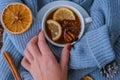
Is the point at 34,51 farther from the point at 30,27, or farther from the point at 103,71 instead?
the point at 103,71

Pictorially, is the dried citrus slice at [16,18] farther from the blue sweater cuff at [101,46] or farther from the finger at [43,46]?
the blue sweater cuff at [101,46]

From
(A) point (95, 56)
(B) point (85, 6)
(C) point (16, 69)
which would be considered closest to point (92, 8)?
(B) point (85, 6)

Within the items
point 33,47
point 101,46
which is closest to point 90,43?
point 101,46

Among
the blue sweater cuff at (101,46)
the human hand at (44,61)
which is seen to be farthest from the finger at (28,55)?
the blue sweater cuff at (101,46)

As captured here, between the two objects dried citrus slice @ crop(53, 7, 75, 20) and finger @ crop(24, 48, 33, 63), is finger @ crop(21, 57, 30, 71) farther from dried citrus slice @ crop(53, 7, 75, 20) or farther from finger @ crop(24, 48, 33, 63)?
dried citrus slice @ crop(53, 7, 75, 20)

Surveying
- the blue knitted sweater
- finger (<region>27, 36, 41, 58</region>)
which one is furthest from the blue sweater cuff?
finger (<region>27, 36, 41, 58</region>)

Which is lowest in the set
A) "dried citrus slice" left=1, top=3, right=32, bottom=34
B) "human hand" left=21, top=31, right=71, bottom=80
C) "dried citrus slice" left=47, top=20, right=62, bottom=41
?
"human hand" left=21, top=31, right=71, bottom=80
